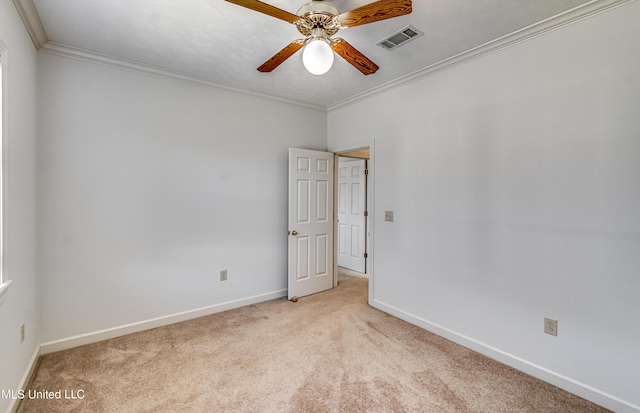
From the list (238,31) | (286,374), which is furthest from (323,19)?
(286,374)

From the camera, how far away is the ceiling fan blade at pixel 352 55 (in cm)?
183

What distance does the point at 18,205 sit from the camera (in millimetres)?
1952

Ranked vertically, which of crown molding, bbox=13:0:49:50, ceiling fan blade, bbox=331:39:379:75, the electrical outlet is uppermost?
crown molding, bbox=13:0:49:50

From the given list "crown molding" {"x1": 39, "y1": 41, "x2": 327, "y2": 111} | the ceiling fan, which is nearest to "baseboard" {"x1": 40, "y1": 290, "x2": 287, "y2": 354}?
"crown molding" {"x1": 39, "y1": 41, "x2": 327, "y2": 111}

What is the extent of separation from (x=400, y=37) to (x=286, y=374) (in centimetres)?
281

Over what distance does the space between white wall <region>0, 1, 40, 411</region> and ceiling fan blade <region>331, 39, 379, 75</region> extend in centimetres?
193

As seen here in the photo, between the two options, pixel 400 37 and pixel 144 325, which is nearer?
pixel 400 37

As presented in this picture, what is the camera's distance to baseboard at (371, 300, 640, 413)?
73.1 inches

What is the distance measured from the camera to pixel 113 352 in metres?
2.49

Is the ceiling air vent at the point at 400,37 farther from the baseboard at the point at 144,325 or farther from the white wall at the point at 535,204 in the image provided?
the baseboard at the point at 144,325

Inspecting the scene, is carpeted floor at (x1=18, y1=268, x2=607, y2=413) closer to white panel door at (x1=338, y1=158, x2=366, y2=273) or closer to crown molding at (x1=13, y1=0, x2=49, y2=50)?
white panel door at (x1=338, y1=158, x2=366, y2=273)

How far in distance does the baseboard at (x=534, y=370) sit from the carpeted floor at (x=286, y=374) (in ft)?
0.18

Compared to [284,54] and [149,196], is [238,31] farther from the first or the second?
[149,196]

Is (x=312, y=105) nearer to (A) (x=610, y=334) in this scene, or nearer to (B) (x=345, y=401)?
(B) (x=345, y=401)
